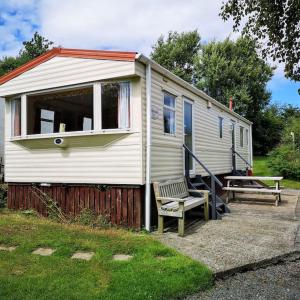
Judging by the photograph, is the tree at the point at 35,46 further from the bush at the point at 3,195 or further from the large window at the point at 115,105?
the large window at the point at 115,105

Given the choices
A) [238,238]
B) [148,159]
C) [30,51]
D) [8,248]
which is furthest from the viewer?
[30,51]

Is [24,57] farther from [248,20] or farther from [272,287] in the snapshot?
[272,287]

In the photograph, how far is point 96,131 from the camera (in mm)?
6996

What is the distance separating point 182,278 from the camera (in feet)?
13.2

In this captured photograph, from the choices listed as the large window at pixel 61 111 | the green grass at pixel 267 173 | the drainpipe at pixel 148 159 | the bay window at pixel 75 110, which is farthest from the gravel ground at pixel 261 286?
the green grass at pixel 267 173

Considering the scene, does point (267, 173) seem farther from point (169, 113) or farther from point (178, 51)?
point (178, 51)

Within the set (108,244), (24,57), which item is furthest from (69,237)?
(24,57)

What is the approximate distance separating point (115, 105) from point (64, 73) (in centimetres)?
150

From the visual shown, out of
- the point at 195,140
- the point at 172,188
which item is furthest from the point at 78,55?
the point at 195,140

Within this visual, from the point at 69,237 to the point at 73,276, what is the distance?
5.48 feet

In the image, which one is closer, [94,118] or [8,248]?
[8,248]

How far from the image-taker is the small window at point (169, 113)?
7.81 metres

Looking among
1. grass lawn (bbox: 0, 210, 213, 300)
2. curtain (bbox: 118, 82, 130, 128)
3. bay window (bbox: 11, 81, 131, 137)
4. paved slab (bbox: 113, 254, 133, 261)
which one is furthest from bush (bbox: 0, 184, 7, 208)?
paved slab (bbox: 113, 254, 133, 261)

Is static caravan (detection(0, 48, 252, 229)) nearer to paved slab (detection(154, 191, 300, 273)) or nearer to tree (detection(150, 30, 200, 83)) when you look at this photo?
paved slab (detection(154, 191, 300, 273))
